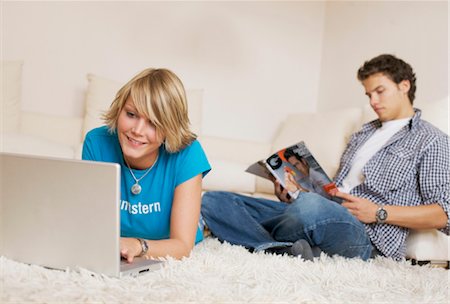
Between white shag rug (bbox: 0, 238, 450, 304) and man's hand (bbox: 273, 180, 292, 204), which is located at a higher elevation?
man's hand (bbox: 273, 180, 292, 204)

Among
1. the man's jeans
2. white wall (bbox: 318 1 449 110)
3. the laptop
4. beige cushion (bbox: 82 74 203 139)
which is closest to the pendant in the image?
the laptop

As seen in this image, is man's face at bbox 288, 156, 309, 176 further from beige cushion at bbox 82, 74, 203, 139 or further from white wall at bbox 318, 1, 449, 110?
beige cushion at bbox 82, 74, 203, 139

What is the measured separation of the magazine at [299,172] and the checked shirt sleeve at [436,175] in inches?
10.7

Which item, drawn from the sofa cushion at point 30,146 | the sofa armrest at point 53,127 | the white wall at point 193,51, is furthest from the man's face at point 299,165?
the white wall at point 193,51

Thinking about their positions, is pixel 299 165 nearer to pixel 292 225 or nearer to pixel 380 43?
pixel 292 225

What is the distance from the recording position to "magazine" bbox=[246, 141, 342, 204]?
1.70 metres

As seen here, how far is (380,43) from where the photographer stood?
281 centimetres

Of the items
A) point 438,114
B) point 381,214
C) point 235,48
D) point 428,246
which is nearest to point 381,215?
point 381,214

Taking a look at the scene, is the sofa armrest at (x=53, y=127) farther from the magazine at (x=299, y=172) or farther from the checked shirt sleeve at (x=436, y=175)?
the checked shirt sleeve at (x=436, y=175)

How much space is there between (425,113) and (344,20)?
53.0 inches

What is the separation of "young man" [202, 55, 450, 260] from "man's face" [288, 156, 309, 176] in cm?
12

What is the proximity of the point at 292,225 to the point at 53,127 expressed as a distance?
5.15ft

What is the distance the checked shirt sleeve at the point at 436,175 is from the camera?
162cm

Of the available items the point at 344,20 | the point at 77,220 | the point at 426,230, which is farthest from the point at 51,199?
the point at 344,20
